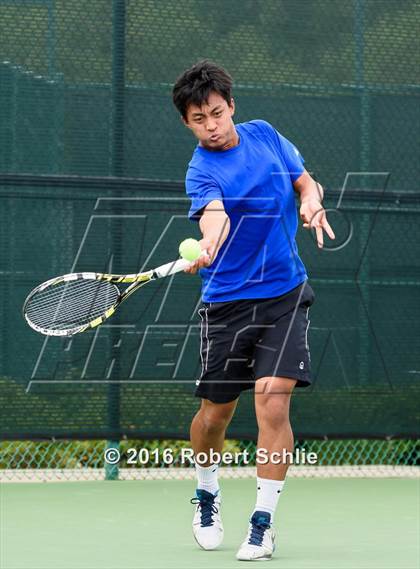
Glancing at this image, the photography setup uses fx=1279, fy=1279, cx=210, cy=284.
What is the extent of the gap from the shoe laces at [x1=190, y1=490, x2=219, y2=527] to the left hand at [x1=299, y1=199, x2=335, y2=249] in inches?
38.0

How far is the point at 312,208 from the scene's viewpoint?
13.4ft

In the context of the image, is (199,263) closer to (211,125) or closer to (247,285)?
(247,285)

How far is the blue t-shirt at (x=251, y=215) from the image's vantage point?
4.18m

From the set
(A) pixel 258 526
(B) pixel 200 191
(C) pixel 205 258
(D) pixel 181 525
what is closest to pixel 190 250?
(C) pixel 205 258

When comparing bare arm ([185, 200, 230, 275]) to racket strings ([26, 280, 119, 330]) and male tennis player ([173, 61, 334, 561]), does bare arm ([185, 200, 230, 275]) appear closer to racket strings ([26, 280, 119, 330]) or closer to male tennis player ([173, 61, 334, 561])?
male tennis player ([173, 61, 334, 561])

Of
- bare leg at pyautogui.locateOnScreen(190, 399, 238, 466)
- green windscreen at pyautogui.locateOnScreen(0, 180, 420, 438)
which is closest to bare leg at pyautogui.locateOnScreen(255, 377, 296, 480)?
bare leg at pyautogui.locateOnScreen(190, 399, 238, 466)

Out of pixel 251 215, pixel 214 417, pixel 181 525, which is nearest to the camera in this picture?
pixel 251 215

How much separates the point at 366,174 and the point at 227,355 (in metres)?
2.28

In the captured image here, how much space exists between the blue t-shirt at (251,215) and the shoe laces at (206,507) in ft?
2.18

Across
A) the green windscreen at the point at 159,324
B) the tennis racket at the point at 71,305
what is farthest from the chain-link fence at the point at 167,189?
the tennis racket at the point at 71,305

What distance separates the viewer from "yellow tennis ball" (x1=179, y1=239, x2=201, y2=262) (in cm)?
381

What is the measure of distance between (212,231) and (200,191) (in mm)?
241

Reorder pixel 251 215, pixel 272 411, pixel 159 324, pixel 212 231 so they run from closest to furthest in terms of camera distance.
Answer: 1. pixel 212 231
2. pixel 272 411
3. pixel 251 215
4. pixel 159 324

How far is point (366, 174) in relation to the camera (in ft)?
20.6
